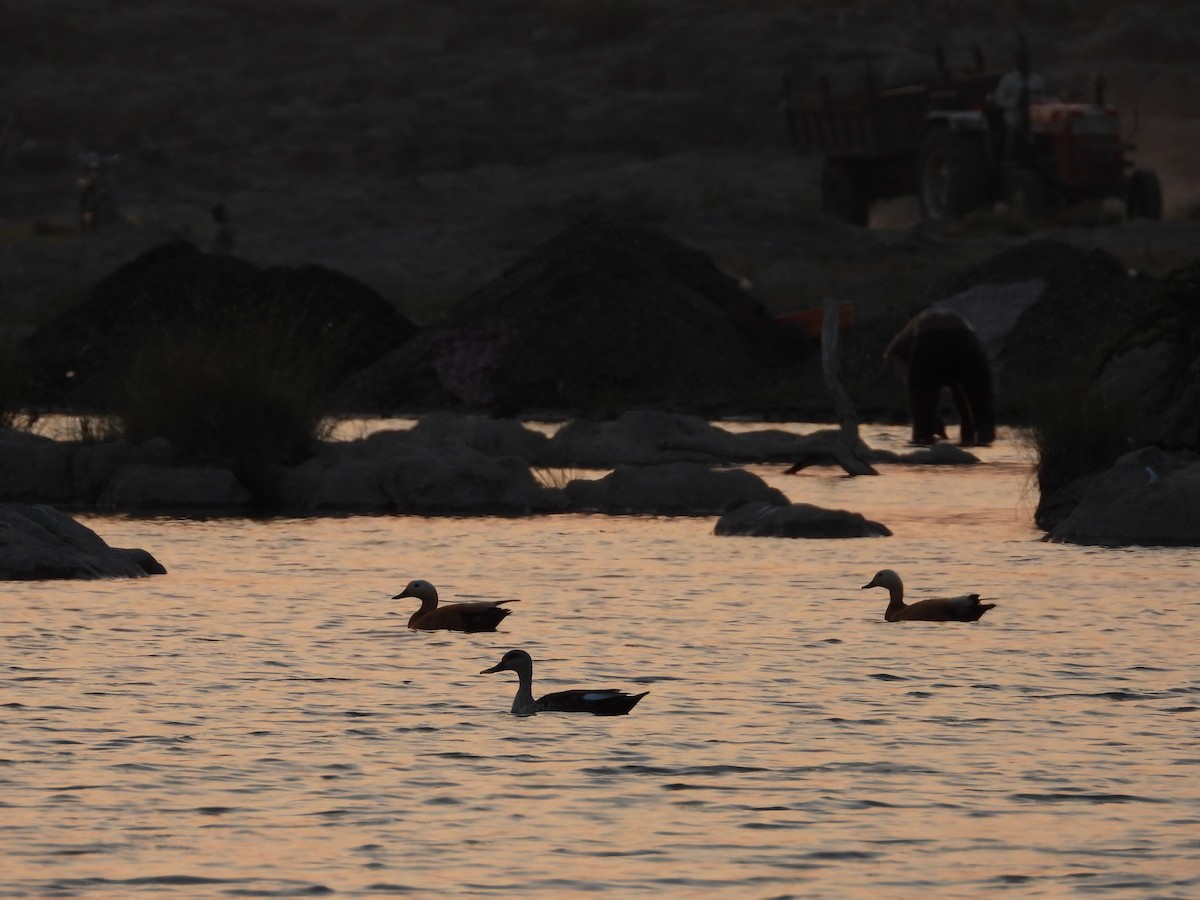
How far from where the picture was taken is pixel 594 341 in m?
40.9

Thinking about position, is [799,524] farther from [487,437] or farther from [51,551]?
[487,437]

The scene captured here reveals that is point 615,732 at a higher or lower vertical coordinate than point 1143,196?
lower

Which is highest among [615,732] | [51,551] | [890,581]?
[51,551]

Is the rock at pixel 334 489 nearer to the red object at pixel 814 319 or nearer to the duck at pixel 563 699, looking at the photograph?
the duck at pixel 563 699

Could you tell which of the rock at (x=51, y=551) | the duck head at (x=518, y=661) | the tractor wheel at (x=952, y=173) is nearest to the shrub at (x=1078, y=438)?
the rock at (x=51, y=551)

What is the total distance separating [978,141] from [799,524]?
105 ft

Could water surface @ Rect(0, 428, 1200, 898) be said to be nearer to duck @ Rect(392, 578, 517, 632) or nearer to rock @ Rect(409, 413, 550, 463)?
duck @ Rect(392, 578, 517, 632)

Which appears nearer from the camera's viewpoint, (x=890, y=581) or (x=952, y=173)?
(x=890, y=581)

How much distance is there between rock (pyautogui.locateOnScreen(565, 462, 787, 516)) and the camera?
26219 millimetres

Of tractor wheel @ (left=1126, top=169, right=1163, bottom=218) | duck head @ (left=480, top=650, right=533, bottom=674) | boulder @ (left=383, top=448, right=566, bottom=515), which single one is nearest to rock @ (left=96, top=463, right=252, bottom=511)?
boulder @ (left=383, top=448, right=566, bottom=515)

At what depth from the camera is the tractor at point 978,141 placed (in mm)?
52594

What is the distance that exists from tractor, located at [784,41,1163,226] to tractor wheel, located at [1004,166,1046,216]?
0.03 meters

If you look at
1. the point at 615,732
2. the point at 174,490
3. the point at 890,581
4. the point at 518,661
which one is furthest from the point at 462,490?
the point at 615,732

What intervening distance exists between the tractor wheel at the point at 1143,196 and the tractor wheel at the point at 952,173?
2810mm
